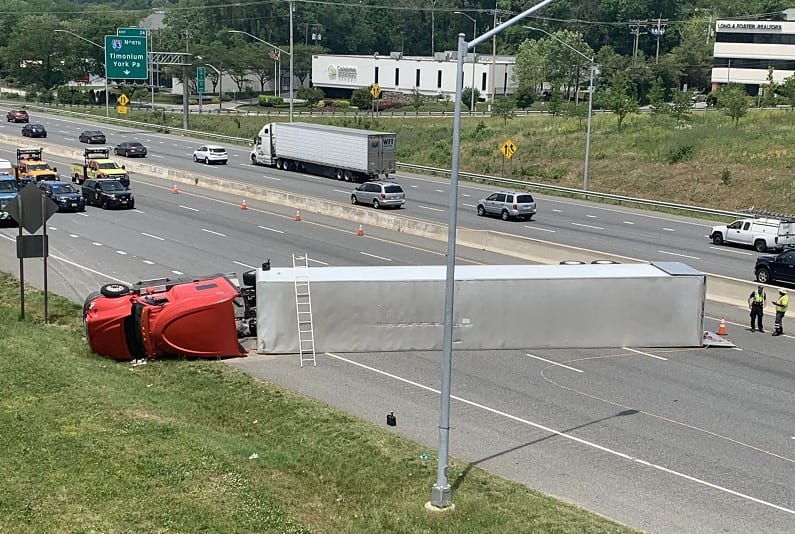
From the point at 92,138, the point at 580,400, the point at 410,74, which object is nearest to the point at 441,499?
the point at 580,400

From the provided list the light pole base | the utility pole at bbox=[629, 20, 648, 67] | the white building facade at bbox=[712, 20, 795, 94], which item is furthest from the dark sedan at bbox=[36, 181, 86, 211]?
the utility pole at bbox=[629, 20, 648, 67]

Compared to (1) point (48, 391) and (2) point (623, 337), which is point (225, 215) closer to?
(2) point (623, 337)

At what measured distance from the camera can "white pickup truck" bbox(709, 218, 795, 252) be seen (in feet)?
147

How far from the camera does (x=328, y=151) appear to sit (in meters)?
66.6

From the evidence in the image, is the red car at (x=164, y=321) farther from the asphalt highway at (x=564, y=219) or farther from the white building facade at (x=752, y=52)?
the white building facade at (x=752, y=52)

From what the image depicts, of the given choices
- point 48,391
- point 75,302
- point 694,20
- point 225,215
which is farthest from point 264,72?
point 48,391

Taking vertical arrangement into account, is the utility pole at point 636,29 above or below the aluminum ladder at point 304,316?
above

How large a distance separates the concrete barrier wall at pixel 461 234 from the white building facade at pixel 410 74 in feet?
261

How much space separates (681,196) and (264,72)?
10443 centimetres

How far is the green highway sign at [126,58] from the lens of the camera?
272ft

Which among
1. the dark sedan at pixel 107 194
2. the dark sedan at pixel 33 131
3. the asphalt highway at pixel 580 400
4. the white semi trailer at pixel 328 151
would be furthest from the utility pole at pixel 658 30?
the asphalt highway at pixel 580 400

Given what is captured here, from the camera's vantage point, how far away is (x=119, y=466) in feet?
48.3

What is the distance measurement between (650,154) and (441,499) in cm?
6166

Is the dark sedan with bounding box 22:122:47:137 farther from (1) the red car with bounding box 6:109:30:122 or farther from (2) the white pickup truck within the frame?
(2) the white pickup truck
